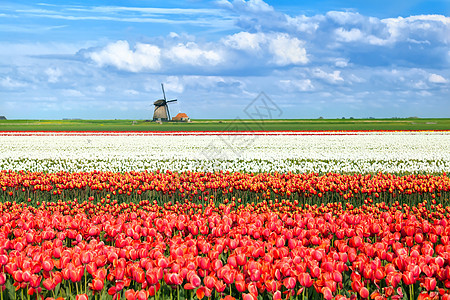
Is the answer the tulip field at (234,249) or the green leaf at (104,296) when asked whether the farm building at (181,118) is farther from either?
the green leaf at (104,296)

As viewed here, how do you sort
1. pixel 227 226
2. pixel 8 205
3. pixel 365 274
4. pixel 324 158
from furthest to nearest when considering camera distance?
pixel 324 158 < pixel 8 205 < pixel 227 226 < pixel 365 274

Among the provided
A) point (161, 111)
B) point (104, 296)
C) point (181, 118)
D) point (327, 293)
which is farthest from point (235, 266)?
point (181, 118)

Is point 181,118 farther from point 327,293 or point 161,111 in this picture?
point 327,293

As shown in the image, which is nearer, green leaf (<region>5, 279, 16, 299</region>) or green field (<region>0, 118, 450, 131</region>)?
green leaf (<region>5, 279, 16, 299</region>)

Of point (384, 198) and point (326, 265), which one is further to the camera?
point (384, 198)

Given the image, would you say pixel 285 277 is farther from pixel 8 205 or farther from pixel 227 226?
pixel 8 205

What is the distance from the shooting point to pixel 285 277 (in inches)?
169

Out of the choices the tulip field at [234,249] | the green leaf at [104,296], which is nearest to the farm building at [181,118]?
the tulip field at [234,249]

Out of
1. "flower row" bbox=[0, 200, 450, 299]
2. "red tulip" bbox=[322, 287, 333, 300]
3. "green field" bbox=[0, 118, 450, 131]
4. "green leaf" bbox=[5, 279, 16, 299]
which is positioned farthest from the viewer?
"green field" bbox=[0, 118, 450, 131]

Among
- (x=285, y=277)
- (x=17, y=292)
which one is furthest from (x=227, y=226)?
(x=17, y=292)

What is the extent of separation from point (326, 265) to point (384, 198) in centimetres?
776

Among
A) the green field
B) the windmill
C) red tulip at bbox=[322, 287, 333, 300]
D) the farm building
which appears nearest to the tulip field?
red tulip at bbox=[322, 287, 333, 300]

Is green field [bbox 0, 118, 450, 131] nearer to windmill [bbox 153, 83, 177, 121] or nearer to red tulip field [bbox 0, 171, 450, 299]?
windmill [bbox 153, 83, 177, 121]

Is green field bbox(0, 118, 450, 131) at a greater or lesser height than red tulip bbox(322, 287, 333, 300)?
greater
